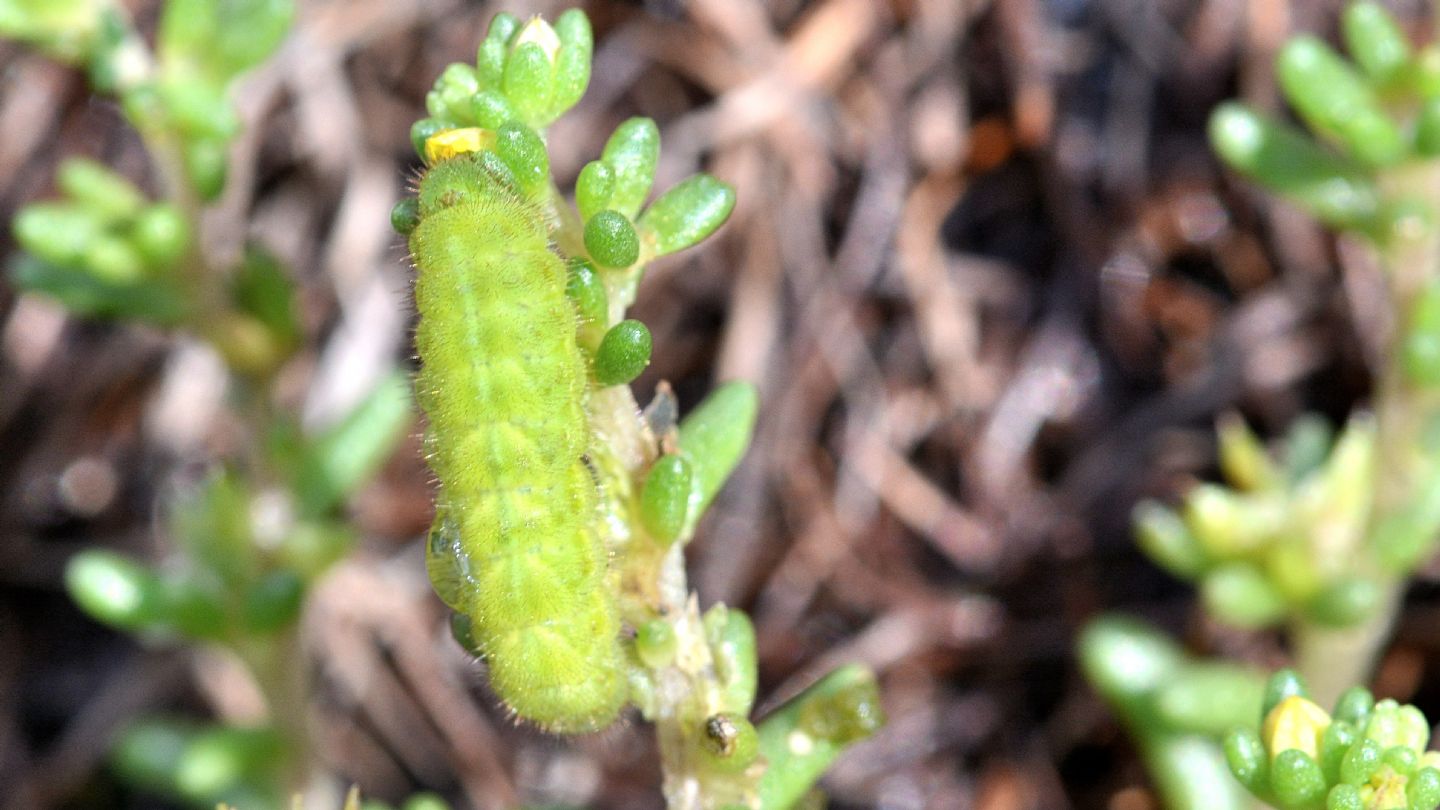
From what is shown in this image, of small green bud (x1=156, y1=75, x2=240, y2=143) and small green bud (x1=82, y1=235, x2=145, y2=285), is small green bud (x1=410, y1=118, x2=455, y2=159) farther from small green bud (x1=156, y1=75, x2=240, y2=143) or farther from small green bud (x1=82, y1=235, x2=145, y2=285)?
small green bud (x1=82, y1=235, x2=145, y2=285)

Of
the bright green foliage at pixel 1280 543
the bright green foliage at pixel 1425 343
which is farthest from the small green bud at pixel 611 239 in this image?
the bright green foliage at pixel 1425 343

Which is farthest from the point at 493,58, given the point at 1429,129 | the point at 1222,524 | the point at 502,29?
the point at 1222,524

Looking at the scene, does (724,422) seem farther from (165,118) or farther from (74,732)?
(74,732)

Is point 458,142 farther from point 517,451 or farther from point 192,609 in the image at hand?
point 192,609

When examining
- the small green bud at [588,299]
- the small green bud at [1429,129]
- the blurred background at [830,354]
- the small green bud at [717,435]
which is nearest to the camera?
the small green bud at [588,299]

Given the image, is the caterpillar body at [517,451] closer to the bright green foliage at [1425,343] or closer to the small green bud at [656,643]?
the small green bud at [656,643]

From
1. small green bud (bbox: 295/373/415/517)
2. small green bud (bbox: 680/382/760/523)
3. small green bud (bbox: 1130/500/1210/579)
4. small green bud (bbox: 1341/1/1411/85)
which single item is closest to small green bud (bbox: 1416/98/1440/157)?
small green bud (bbox: 1341/1/1411/85)
